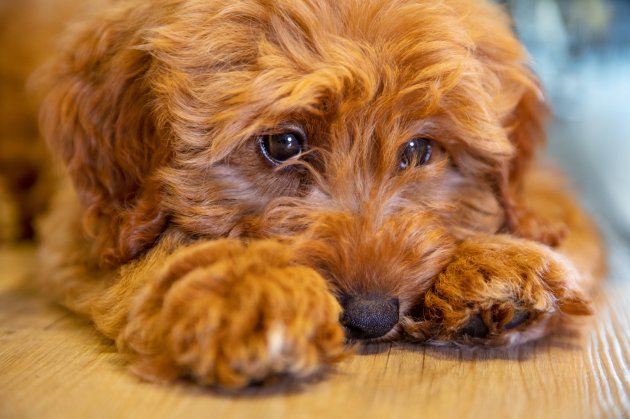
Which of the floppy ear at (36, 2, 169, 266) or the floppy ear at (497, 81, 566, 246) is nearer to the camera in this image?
the floppy ear at (36, 2, 169, 266)

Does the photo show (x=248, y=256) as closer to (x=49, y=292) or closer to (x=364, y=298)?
(x=364, y=298)

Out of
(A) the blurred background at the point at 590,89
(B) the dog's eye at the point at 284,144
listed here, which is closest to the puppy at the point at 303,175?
(B) the dog's eye at the point at 284,144

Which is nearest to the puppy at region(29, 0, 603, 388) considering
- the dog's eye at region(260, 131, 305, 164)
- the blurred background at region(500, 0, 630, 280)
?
the dog's eye at region(260, 131, 305, 164)

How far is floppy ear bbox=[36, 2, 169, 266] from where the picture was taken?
6.46 feet

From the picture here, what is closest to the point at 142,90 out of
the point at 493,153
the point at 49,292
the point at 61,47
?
the point at 61,47

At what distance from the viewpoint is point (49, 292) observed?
236 centimetres

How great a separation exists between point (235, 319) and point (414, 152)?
74cm

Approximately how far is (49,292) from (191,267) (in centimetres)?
88

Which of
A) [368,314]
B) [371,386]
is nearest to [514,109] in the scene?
→ [368,314]

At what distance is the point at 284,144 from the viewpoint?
188cm

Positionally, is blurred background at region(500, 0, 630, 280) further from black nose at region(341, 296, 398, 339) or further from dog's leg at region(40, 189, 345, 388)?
dog's leg at region(40, 189, 345, 388)

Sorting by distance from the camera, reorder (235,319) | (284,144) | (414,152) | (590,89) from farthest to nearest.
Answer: (590,89), (414,152), (284,144), (235,319)

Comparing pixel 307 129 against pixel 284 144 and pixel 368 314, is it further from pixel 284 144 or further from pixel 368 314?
pixel 368 314

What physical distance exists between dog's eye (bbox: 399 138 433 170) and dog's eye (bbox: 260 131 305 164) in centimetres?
27
